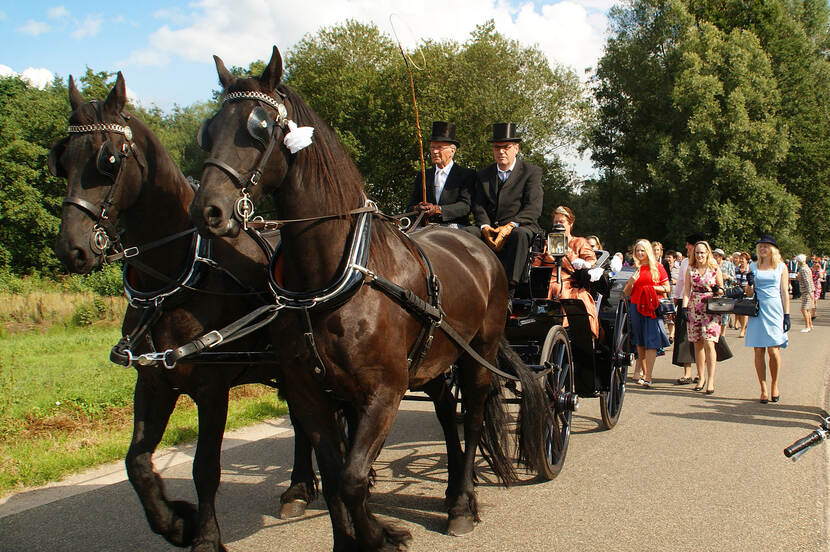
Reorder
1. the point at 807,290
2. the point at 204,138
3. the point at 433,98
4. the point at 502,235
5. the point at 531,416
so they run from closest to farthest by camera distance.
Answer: the point at 204,138, the point at 531,416, the point at 502,235, the point at 807,290, the point at 433,98

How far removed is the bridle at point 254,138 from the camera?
2908mm

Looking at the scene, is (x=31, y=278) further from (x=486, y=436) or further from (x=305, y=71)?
(x=486, y=436)

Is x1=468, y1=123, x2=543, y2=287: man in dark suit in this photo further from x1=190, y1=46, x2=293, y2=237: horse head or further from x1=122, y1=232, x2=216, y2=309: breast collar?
x1=190, y1=46, x2=293, y2=237: horse head

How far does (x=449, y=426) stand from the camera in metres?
4.79

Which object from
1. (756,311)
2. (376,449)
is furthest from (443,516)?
(756,311)

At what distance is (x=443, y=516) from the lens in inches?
180

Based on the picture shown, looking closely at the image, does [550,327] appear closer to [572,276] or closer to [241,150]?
[572,276]

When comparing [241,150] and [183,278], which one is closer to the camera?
[241,150]

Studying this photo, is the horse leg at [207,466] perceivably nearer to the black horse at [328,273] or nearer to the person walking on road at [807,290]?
the black horse at [328,273]

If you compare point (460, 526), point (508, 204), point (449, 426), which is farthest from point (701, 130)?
point (460, 526)

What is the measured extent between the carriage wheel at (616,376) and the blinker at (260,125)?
180 inches

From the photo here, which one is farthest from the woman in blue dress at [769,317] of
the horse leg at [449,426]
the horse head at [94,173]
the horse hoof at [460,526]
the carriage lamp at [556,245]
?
the horse head at [94,173]

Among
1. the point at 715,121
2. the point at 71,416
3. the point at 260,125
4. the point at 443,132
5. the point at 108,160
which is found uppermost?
the point at 715,121

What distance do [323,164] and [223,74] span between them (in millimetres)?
648
